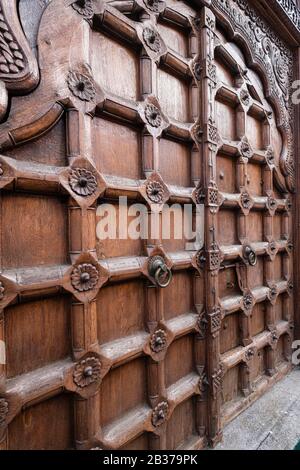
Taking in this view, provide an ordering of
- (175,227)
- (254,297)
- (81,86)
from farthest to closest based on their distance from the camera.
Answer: (254,297), (175,227), (81,86)

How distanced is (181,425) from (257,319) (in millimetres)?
621

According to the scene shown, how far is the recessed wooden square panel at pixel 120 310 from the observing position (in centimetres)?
74

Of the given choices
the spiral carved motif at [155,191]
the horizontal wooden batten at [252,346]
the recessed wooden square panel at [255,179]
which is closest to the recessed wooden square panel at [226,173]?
the recessed wooden square panel at [255,179]

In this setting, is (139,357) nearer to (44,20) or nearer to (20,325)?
(20,325)

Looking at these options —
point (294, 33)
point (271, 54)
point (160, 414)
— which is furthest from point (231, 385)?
point (294, 33)

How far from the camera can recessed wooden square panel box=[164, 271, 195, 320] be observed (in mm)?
915

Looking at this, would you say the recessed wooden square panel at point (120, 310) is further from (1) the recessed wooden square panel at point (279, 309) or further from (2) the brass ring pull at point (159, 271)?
(1) the recessed wooden square panel at point (279, 309)

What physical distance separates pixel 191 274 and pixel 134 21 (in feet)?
2.65

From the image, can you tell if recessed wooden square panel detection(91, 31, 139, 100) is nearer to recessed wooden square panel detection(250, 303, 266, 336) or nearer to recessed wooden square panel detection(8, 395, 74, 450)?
recessed wooden square panel detection(8, 395, 74, 450)

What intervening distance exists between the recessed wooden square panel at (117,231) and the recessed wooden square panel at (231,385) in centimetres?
71

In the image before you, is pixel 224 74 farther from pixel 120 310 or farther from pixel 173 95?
pixel 120 310

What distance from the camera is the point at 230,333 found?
1173 mm

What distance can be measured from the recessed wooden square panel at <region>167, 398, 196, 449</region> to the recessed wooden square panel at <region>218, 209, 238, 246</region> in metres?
0.61

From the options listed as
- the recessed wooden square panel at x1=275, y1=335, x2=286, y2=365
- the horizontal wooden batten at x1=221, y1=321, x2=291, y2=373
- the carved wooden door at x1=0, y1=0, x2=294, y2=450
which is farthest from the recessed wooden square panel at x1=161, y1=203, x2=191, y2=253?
the recessed wooden square panel at x1=275, y1=335, x2=286, y2=365
